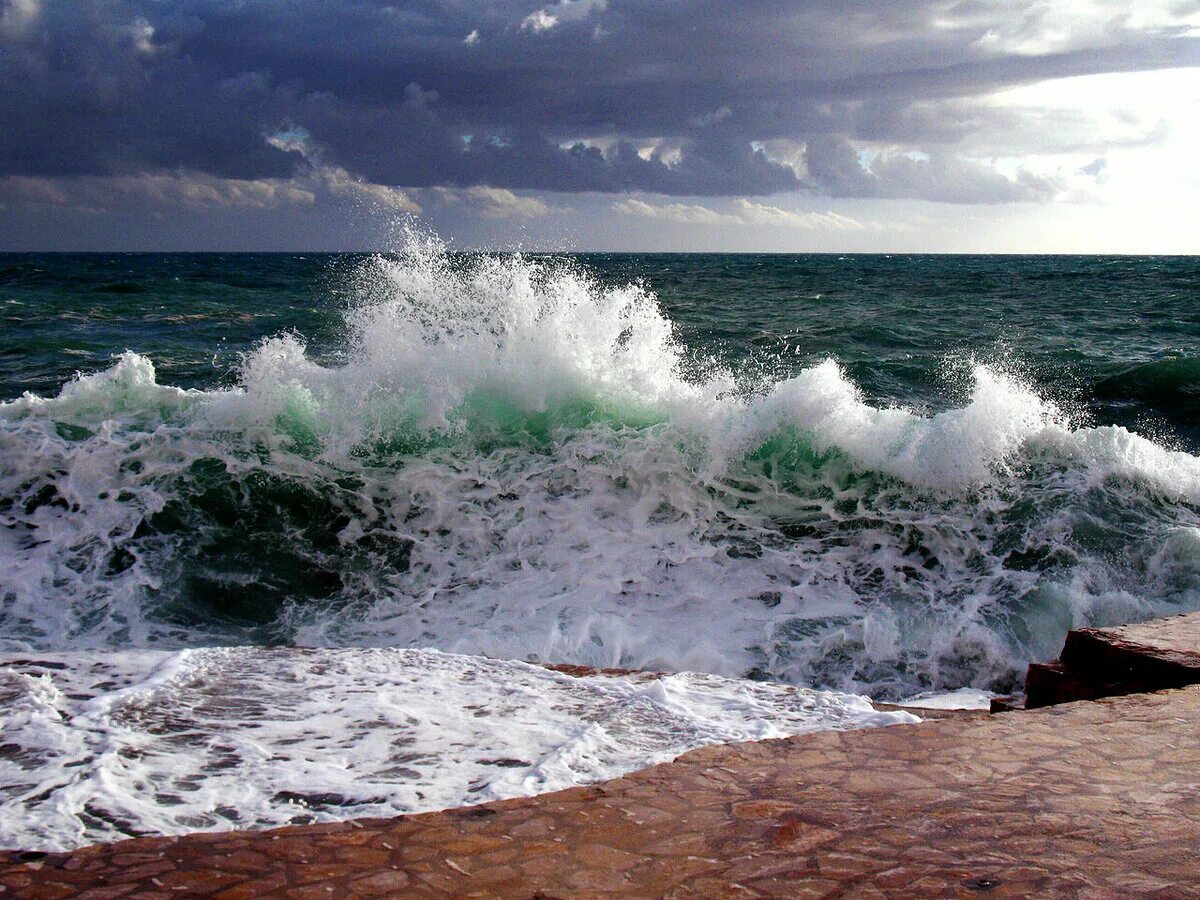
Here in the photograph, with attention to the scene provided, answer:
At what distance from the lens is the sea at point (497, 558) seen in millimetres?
3082

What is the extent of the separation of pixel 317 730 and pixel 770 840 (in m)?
1.65

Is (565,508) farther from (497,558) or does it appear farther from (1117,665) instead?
(1117,665)

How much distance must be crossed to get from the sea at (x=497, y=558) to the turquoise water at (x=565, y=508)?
0.08 feet

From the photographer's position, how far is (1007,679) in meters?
4.98

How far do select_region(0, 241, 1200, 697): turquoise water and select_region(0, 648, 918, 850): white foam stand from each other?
4.66 feet

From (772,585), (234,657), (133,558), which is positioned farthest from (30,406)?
(772,585)

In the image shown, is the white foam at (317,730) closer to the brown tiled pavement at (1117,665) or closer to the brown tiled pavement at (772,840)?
the brown tiled pavement at (772,840)

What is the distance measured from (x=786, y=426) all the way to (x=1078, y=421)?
4.38 m

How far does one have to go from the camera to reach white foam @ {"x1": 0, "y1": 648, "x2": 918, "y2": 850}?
265 centimetres

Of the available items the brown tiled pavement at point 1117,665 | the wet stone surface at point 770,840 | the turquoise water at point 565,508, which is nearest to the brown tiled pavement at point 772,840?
the wet stone surface at point 770,840

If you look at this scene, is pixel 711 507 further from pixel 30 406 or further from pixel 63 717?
pixel 30 406

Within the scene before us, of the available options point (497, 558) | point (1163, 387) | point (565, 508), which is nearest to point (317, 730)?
point (497, 558)

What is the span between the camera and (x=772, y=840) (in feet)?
7.23

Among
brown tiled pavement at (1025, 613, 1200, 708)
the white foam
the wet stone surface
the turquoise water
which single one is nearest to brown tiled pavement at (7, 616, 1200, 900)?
the wet stone surface
